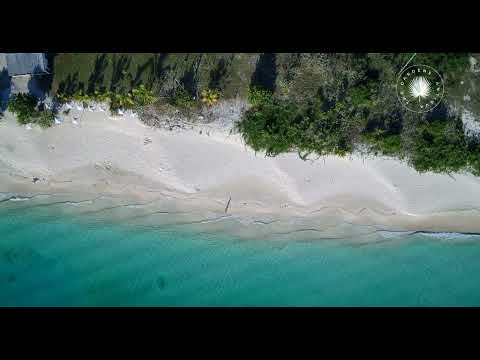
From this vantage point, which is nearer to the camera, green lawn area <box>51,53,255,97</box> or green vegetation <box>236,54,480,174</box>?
green vegetation <box>236,54,480,174</box>

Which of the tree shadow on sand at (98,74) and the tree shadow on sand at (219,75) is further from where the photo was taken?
the tree shadow on sand at (98,74)

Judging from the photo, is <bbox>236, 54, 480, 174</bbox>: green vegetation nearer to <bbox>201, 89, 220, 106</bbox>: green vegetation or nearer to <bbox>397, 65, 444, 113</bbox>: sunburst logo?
<bbox>397, 65, 444, 113</bbox>: sunburst logo

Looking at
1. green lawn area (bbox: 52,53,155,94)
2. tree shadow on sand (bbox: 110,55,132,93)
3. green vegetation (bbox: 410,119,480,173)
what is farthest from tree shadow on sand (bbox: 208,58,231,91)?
green vegetation (bbox: 410,119,480,173)

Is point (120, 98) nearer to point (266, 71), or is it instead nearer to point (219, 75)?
point (219, 75)

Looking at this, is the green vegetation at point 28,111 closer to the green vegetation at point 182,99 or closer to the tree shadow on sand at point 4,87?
the tree shadow on sand at point 4,87

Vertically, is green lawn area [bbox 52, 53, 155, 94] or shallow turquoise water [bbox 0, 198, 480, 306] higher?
green lawn area [bbox 52, 53, 155, 94]

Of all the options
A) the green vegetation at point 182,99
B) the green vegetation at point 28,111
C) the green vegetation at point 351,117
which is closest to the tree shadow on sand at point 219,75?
the green vegetation at point 182,99
